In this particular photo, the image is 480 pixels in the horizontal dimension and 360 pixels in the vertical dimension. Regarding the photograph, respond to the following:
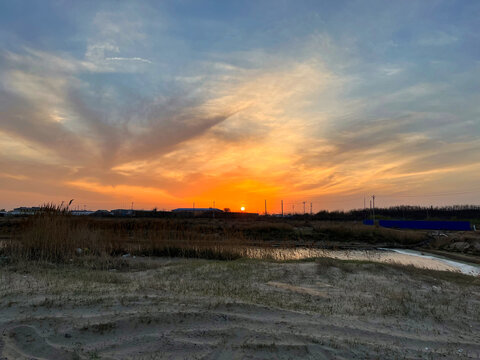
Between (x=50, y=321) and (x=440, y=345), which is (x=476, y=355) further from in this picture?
(x=50, y=321)

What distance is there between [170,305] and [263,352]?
1.75 metres

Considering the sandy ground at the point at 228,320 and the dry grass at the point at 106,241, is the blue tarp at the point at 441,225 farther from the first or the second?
the sandy ground at the point at 228,320

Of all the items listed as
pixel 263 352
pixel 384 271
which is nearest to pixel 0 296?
pixel 263 352

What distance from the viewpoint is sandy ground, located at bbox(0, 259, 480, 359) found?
11.4ft

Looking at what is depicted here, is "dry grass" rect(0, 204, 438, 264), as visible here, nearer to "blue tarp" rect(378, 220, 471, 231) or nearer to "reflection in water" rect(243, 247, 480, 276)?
"reflection in water" rect(243, 247, 480, 276)

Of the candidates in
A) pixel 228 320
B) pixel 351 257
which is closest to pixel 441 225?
pixel 351 257

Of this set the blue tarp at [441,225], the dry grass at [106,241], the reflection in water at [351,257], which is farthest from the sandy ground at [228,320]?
the blue tarp at [441,225]

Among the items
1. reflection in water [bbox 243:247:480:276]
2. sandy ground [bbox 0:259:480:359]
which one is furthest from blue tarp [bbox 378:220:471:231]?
sandy ground [bbox 0:259:480:359]

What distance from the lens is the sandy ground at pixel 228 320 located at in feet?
11.4

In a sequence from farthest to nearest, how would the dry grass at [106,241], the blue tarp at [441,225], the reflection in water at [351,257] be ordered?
the blue tarp at [441,225] → the reflection in water at [351,257] → the dry grass at [106,241]

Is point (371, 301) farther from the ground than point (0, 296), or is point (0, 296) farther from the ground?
point (0, 296)

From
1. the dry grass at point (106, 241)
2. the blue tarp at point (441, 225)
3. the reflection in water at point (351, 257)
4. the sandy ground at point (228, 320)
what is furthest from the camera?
the blue tarp at point (441, 225)

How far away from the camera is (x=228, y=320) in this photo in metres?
4.27

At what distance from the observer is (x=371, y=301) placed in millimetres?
5953
